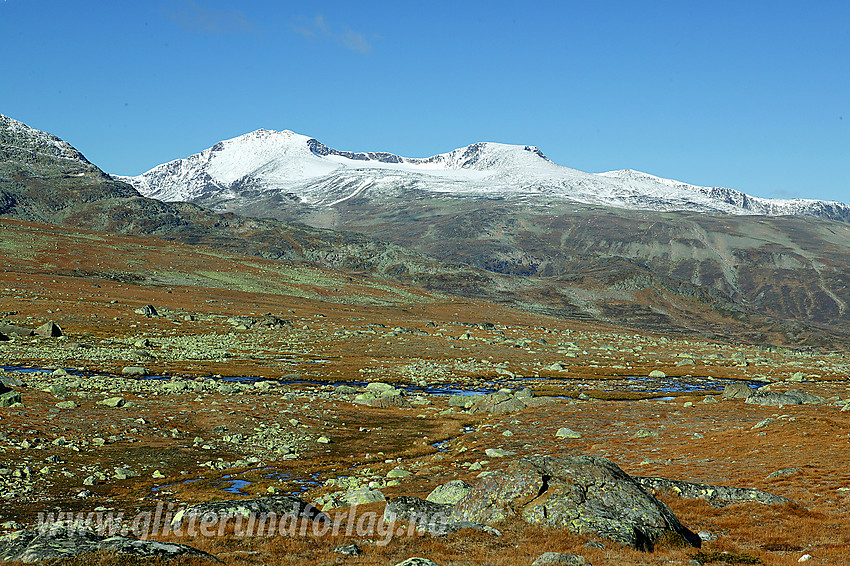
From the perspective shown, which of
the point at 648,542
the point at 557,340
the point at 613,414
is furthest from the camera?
the point at 557,340

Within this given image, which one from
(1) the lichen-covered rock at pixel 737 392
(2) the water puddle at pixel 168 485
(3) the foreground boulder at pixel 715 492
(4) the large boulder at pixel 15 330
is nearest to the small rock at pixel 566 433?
(3) the foreground boulder at pixel 715 492

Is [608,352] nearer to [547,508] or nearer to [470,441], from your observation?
[470,441]

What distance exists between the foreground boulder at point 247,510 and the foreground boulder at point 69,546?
5506 millimetres

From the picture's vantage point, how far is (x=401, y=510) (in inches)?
1089

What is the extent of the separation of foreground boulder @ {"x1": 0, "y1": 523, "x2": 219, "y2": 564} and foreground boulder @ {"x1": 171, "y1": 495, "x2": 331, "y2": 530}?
551 cm

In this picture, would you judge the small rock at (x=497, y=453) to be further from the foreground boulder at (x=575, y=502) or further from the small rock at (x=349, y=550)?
the small rock at (x=349, y=550)

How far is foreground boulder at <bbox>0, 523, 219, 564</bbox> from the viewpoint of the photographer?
18500mm

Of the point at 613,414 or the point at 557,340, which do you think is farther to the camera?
the point at 557,340

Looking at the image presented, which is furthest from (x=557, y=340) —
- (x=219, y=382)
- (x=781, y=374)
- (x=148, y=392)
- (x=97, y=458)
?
(x=97, y=458)

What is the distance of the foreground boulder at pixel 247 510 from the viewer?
2617 centimetres

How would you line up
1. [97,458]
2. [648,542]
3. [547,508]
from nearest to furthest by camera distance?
[648,542]
[547,508]
[97,458]

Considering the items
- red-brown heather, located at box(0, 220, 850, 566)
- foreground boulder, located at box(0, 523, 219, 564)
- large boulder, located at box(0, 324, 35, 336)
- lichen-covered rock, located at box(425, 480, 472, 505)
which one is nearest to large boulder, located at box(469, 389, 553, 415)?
red-brown heather, located at box(0, 220, 850, 566)

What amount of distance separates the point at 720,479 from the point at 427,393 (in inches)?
1944

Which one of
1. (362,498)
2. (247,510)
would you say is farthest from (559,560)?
(362,498)
